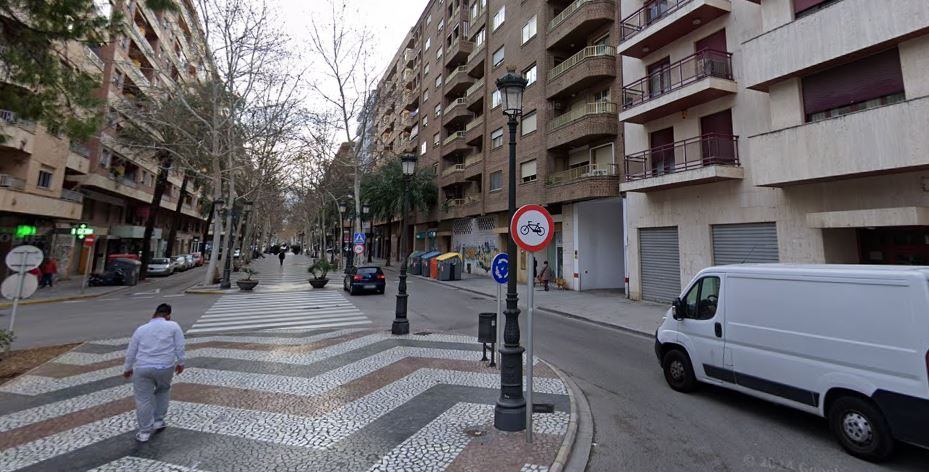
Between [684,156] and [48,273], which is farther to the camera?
[48,273]

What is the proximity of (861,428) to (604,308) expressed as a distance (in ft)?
34.4

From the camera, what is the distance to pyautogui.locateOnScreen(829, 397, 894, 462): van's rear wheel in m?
3.80

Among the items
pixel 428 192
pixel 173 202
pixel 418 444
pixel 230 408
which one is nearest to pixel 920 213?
pixel 418 444

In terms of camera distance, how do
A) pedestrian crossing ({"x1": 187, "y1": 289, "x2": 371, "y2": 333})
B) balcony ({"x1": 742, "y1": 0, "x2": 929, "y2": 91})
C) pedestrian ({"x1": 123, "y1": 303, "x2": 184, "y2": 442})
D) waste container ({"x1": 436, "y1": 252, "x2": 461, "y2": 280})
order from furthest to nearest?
waste container ({"x1": 436, "y1": 252, "x2": 461, "y2": 280}) < pedestrian crossing ({"x1": 187, "y1": 289, "x2": 371, "y2": 333}) < balcony ({"x1": 742, "y1": 0, "x2": 929, "y2": 91}) < pedestrian ({"x1": 123, "y1": 303, "x2": 184, "y2": 442})

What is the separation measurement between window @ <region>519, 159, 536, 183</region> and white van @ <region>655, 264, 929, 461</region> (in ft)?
56.4

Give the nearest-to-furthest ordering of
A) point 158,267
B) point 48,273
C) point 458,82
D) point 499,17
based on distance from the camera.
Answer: point 48,273 → point 499,17 → point 158,267 → point 458,82

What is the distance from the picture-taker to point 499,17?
27.0 meters

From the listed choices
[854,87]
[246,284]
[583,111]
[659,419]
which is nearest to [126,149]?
[246,284]

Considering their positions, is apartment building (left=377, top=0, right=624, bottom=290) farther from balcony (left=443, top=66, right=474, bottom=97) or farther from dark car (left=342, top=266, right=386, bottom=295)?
dark car (left=342, top=266, right=386, bottom=295)

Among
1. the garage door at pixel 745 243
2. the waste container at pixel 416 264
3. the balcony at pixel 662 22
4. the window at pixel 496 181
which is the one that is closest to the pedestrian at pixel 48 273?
the waste container at pixel 416 264

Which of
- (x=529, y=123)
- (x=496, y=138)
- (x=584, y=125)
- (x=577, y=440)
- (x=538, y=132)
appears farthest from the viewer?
(x=496, y=138)

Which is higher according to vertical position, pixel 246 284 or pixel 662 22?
pixel 662 22

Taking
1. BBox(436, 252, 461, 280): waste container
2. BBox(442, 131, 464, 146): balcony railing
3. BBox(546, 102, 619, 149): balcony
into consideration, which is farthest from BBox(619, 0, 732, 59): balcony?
BBox(442, 131, 464, 146): balcony railing

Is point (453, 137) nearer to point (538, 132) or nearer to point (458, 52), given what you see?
point (458, 52)
